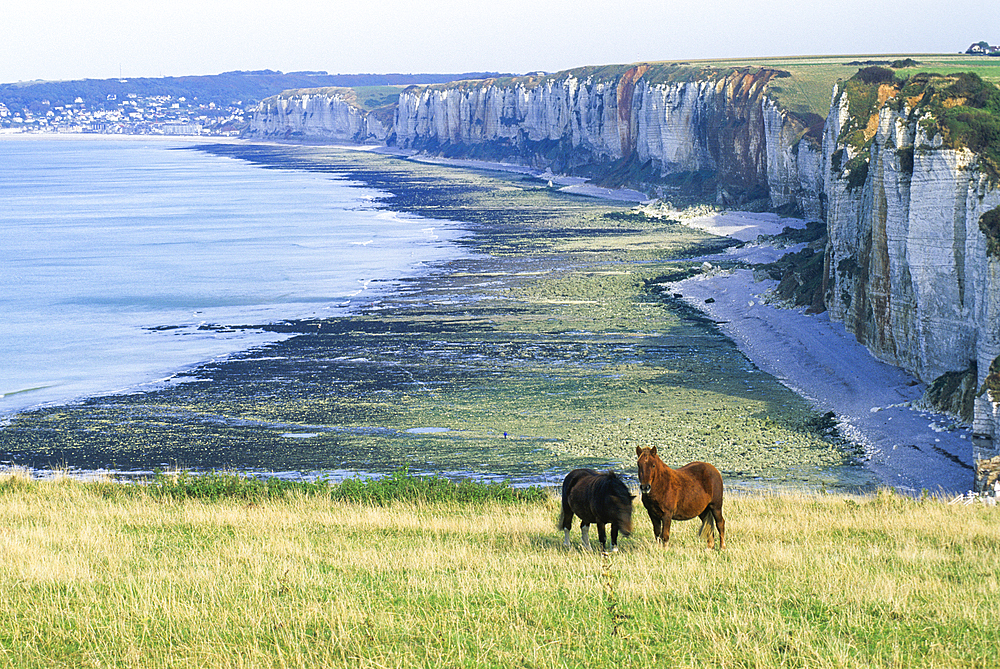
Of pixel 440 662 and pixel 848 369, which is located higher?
pixel 440 662

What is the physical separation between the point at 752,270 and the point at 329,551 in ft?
161

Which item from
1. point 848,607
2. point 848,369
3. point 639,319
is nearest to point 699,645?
point 848,607

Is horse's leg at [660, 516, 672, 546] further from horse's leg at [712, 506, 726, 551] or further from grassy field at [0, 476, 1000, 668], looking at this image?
horse's leg at [712, 506, 726, 551]

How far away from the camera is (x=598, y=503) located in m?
11.7

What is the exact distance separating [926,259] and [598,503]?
23080mm

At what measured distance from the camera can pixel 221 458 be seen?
2738cm

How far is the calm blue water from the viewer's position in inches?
1634

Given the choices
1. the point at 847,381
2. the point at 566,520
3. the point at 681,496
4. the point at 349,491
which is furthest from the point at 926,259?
the point at 566,520

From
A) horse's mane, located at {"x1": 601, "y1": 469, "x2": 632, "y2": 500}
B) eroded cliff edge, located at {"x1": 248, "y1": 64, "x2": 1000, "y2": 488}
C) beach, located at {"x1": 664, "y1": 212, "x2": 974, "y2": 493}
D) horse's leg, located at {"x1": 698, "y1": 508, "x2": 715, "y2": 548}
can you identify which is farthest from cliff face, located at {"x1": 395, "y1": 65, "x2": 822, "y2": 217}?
horse's mane, located at {"x1": 601, "y1": 469, "x2": 632, "y2": 500}

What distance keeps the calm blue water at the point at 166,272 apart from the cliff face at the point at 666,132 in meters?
26.6

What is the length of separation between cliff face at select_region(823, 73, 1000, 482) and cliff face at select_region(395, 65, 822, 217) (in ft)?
108

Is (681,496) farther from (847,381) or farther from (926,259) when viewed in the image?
(847,381)

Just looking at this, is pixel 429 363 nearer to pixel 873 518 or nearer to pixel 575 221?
pixel 873 518

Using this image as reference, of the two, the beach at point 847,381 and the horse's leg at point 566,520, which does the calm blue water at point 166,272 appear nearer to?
the beach at point 847,381
